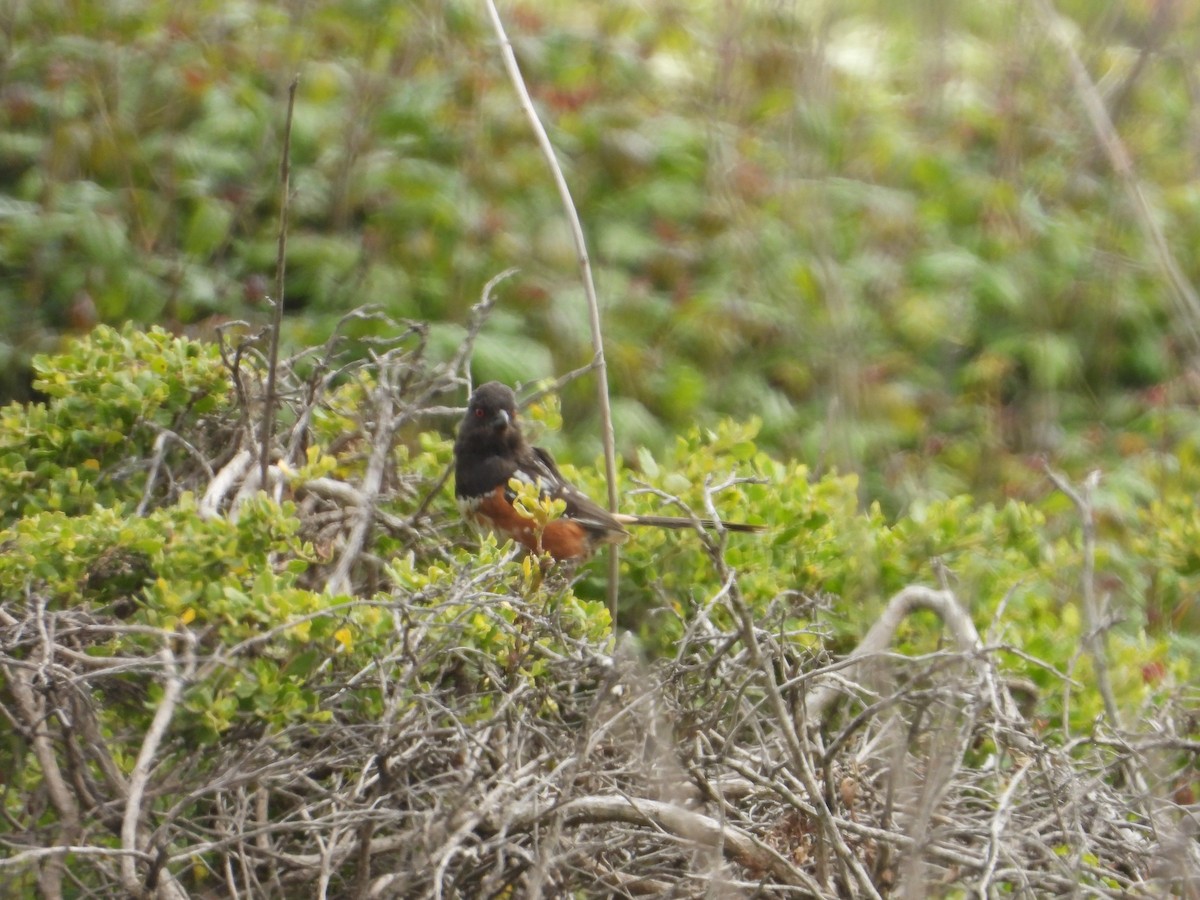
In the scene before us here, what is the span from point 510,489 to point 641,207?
3.07 m

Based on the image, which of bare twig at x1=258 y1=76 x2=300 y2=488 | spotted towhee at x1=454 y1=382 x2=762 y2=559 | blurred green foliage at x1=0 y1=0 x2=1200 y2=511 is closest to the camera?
bare twig at x1=258 y1=76 x2=300 y2=488

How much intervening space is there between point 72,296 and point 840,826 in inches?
146

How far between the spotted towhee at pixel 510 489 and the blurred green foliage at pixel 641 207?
1182 mm

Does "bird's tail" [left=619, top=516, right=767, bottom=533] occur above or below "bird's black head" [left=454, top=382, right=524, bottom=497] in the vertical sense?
above

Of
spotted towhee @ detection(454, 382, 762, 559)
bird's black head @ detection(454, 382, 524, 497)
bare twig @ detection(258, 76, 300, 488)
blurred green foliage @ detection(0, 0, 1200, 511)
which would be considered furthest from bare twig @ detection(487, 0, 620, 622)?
blurred green foliage @ detection(0, 0, 1200, 511)

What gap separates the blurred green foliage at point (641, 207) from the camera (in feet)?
17.0

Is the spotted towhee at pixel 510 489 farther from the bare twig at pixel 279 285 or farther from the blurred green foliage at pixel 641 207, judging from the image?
the blurred green foliage at pixel 641 207

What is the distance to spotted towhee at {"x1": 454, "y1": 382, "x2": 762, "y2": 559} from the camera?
3178 mm

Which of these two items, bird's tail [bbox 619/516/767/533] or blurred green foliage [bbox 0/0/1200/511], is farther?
blurred green foliage [bbox 0/0/1200/511]

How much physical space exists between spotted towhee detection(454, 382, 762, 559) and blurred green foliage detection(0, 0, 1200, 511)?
118cm

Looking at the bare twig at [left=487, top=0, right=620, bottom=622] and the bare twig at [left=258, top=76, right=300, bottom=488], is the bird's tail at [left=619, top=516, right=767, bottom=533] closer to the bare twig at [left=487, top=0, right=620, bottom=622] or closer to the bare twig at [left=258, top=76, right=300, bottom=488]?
the bare twig at [left=487, top=0, right=620, bottom=622]

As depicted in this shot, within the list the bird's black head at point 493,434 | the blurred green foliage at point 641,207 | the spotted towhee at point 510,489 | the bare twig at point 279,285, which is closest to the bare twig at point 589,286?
the spotted towhee at point 510,489

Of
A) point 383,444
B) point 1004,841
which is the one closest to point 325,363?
point 383,444

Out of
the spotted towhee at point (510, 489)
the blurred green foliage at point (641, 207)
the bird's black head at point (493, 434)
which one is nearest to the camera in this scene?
the spotted towhee at point (510, 489)
